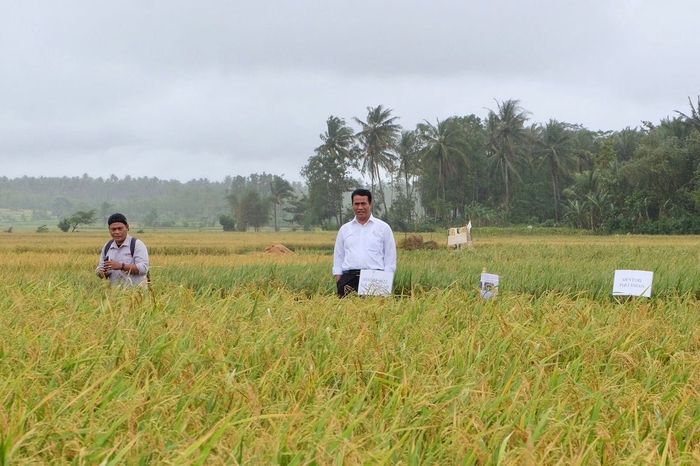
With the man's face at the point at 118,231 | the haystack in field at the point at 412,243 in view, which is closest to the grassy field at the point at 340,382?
the man's face at the point at 118,231

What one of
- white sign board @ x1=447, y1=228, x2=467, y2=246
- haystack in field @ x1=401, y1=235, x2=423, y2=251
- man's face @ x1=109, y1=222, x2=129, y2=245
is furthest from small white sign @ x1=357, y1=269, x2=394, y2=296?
haystack in field @ x1=401, y1=235, x2=423, y2=251

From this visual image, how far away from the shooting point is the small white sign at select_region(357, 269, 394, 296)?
18.3 ft

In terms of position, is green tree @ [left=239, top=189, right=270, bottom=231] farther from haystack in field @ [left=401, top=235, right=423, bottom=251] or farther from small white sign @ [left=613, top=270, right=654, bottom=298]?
small white sign @ [left=613, top=270, right=654, bottom=298]

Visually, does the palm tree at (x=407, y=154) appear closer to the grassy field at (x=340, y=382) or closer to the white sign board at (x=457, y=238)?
the white sign board at (x=457, y=238)

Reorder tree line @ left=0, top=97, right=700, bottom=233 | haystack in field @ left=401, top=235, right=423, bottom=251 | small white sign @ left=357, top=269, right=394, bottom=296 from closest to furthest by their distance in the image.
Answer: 1. small white sign @ left=357, top=269, right=394, bottom=296
2. haystack in field @ left=401, top=235, right=423, bottom=251
3. tree line @ left=0, top=97, right=700, bottom=233

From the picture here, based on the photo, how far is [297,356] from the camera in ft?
10.5

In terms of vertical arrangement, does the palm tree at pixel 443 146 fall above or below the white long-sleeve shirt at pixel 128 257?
above

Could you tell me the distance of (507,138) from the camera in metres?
55.7

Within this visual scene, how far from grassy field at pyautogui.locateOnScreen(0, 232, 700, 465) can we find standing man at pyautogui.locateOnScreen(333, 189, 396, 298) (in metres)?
1.32

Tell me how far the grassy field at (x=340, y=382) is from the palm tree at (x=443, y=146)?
48990mm

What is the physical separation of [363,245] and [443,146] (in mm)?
47625

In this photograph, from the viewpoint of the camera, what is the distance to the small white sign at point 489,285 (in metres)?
5.20

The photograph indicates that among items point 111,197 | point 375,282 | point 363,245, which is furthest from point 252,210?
point 111,197

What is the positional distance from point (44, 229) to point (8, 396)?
55.9m
